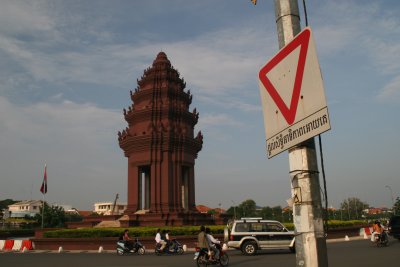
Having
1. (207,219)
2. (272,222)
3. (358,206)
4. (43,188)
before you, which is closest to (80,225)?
(43,188)

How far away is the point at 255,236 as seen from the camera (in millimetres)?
17922

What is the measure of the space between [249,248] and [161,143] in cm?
1499

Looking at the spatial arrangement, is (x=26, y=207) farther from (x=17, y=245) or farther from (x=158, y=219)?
(x=158, y=219)

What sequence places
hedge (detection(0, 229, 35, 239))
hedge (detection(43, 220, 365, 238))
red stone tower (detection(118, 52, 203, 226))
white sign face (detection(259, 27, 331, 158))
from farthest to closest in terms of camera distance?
hedge (detection(0, 229, 35, 239)), red stone tower (detection(118, 52, 203, 226)), hedge (detection(43, 220, 365, 238)), white sign face (detection(259, 27, 331, 158))

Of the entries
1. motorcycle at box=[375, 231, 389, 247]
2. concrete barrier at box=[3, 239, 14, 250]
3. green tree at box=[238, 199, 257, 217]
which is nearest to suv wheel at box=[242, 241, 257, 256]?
motorcycle at box=[375, 231, 389, 247]

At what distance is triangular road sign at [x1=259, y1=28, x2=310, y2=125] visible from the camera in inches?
106

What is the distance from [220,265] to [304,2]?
39.0 ft

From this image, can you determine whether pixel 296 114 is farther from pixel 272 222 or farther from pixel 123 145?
pixel 123 145

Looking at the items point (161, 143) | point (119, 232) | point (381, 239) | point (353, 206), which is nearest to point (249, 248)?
point (381, 239)

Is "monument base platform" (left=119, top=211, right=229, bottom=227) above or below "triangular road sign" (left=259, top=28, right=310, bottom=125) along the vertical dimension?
below

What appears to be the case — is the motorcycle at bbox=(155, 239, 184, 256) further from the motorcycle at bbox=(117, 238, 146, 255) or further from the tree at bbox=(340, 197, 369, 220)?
the tree at bbox=(340, 197, 369, 220)

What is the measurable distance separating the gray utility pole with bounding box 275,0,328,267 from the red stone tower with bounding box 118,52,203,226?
86.7 ft

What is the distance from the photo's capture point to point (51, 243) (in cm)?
2452

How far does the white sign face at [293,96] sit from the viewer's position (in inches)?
100
